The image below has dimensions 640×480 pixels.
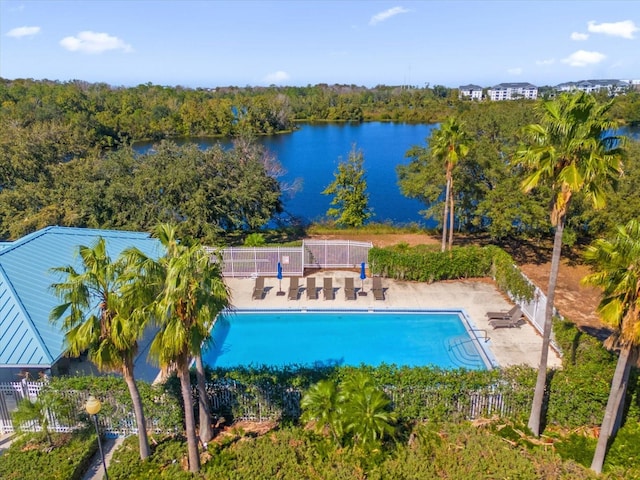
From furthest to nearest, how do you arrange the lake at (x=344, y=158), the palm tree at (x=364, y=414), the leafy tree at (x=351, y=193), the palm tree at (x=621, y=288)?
the lake at (x=344, y=158) < the leafy tree at (x=351, y=193) < the palm tree at (x=364, y=414) < the palm tree at (x=621, y=288)

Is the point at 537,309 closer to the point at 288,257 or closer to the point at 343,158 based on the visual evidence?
the point at 288,257

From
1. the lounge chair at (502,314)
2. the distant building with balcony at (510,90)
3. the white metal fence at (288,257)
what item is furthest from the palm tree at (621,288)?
the distant building with balcony at (510,90)

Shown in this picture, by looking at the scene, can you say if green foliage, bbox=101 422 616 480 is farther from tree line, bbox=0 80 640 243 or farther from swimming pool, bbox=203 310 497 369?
tree line, bbox=0 80 640 243

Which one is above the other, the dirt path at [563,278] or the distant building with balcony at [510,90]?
the distant building with balcony at [510,90]

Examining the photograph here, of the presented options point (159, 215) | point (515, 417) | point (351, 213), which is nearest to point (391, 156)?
point (351, 213)

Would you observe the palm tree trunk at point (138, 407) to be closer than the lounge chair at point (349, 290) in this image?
Yes

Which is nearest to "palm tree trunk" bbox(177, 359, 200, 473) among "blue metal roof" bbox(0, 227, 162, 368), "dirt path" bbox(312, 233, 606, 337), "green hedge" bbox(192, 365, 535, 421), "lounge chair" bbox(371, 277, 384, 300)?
"green hedge" bbox(192, 365, 535, 421)

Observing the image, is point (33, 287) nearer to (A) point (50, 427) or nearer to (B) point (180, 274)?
(A) point (50, 427)

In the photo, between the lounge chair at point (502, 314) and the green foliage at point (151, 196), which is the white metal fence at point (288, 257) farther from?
the lounge chair at point (502, 314)
